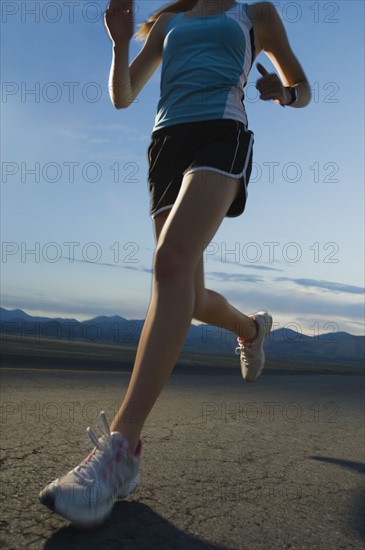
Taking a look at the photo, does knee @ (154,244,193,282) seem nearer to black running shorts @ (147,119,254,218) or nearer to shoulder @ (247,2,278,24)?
black running shorts @ (147,119,254,218)

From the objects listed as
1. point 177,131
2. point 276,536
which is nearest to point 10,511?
point 276,536

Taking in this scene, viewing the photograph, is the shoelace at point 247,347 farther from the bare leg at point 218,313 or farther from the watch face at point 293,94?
the watch face at point 293,94

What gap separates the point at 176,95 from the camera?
91.6 inches

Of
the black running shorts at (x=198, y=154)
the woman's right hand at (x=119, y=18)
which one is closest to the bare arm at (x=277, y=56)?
the black running shorts at (x=198, y=154)

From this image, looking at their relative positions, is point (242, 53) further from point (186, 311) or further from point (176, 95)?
point (186, 311)

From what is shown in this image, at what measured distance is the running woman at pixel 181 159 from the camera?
1769mm

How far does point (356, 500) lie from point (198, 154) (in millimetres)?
1369

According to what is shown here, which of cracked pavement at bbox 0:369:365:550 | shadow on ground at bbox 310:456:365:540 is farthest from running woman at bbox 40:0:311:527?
shadow on ground at bbox 310:456:365:540

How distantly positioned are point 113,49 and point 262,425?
7.49 feet

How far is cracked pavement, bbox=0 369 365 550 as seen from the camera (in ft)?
5.31

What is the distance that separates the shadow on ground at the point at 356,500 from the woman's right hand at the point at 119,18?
1.95 m

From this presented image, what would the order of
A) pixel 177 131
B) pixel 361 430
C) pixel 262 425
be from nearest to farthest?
1. pixel 177 131
2. pixel 262 425
3. pixel 361 430

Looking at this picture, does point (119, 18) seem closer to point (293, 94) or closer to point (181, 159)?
point (181, 159)

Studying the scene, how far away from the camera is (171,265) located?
6.37ft
